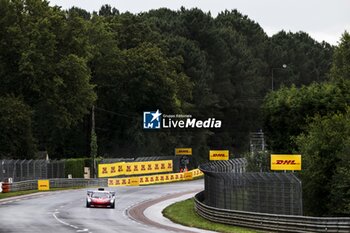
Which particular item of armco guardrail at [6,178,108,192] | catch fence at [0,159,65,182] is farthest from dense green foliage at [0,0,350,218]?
catch fence at [0,159,65,182]

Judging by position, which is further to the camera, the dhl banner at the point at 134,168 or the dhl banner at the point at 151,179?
the dhl banner at the point at 134,168

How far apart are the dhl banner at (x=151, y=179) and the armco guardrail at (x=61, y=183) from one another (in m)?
1.82

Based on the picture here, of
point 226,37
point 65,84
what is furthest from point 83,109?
point 226,37

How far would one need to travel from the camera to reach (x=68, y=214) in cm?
5000

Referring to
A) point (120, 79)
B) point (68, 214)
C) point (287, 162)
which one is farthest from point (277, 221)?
point (120, 79)

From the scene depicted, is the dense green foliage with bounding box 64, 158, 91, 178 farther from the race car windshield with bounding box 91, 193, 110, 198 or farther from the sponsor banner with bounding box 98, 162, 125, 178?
the race car windshield with bounding box 91, 193, 110, 198

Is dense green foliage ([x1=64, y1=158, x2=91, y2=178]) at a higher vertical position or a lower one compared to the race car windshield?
higher

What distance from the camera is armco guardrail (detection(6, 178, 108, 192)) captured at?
74.0 meters

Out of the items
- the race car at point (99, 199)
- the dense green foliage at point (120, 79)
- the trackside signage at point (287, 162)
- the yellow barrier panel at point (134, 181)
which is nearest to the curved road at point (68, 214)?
the race car at point (99, 199)

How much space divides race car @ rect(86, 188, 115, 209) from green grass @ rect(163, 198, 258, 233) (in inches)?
154

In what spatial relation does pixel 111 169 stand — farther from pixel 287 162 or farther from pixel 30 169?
pixel 287 162

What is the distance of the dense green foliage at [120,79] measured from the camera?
299 ft

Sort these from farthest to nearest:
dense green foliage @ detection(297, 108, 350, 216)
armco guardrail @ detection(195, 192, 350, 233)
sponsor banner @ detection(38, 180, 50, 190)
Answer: sponsor banner @ detection(38, 180, 50, 190), dense green foliage @ detection(297, 108, 350, 216), armco guardrail @ detection(195, 192, 350, 233)

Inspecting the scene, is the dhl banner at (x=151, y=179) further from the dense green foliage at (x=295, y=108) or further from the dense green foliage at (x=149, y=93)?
the dense green foliage at (x=295, y=108)
